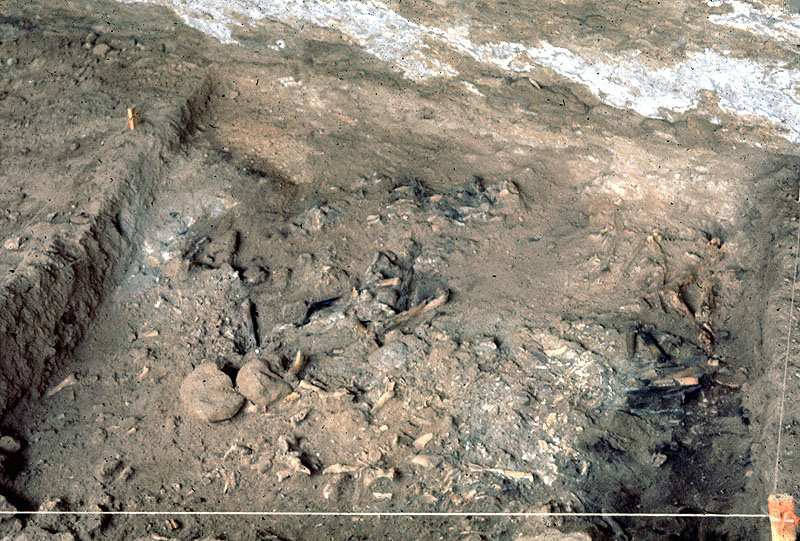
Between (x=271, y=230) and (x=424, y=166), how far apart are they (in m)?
1.06

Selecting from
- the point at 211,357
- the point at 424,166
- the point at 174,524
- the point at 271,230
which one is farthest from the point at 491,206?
the point at 174,524

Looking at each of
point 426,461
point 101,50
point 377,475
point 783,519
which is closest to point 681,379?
point 783,519

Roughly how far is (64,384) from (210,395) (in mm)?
809

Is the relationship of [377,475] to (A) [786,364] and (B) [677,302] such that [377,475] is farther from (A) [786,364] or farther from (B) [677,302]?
(A) [786,364]

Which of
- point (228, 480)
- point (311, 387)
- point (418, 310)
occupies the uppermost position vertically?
point (418, 310)

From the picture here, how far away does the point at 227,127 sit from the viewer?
15.8ft

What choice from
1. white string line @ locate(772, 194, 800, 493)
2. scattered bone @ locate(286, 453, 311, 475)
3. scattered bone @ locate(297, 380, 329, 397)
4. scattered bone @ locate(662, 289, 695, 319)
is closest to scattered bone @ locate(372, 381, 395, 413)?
scattered bone @ locate(297, 380, 329, 397)

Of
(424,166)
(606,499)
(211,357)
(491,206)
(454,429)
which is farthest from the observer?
(424,166)

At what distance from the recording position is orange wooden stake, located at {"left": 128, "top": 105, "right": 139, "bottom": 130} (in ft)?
14.5

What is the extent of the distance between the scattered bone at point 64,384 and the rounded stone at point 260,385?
2.84 feet

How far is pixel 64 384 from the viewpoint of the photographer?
3.61 m

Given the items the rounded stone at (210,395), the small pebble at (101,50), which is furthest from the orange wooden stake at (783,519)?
the small pebble at (101,50)

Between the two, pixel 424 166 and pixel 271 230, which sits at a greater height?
pixel 424 166

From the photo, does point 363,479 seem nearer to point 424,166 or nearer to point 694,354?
point 694,354
